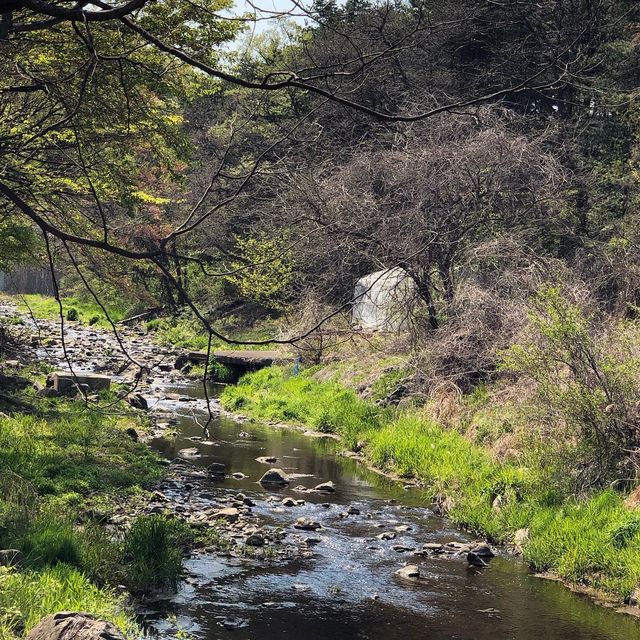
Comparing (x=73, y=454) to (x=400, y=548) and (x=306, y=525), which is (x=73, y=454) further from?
(x=400, y=548)

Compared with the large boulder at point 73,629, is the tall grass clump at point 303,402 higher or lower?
lower

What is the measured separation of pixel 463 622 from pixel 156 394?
49.5 feet

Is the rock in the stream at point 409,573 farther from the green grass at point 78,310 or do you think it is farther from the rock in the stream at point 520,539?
the green grass at point 78,310

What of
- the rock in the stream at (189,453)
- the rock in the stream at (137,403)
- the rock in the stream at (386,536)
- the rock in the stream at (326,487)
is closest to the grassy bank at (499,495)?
the rock in the stream at (386,536)

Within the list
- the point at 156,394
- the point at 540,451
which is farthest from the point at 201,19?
the point at 156,394

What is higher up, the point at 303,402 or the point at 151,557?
the point at 151,557

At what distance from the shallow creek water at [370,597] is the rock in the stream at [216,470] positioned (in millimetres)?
1789

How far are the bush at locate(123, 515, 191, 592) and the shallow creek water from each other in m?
0.23

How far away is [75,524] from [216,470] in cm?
473

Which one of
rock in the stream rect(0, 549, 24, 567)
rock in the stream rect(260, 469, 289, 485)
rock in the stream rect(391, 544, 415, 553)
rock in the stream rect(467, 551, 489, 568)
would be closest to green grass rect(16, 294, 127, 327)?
rock in the stream rect(260, 469, 289, 485)

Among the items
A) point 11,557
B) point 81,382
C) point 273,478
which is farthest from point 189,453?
point 11,557

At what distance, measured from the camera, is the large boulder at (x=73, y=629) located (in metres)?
4.44

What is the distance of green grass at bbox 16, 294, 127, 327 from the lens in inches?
1572

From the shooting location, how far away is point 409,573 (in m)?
8.91
